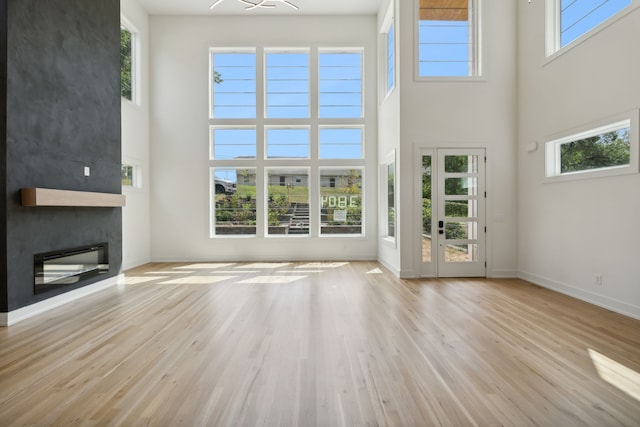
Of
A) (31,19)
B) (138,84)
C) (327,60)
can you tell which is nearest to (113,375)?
(31,19)

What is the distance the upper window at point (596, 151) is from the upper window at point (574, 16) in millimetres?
1358

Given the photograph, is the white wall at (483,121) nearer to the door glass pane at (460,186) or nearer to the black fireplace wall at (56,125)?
the door glass pane at (460,186)

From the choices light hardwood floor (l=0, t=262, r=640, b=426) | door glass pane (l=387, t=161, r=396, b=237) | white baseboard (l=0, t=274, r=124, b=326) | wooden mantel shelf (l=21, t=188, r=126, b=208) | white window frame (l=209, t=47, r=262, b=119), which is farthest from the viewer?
white window frame (l=209, t=47, r=262, b=119)

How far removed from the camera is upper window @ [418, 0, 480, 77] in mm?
5988

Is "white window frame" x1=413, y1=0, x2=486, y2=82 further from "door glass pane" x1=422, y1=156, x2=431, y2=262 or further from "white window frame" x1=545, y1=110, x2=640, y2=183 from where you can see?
"white window frame" x1=545, y1=110, x2=640, y2=183

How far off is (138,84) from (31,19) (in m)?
3.61

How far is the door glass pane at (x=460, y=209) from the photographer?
597 cm

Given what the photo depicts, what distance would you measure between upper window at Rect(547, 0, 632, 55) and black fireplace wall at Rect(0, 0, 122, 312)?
6.90m

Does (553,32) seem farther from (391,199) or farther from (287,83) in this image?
(287,83)

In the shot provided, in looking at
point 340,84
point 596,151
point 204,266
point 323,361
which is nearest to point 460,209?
point 596,151

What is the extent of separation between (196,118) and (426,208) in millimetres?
5575

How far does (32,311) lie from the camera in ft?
12.8

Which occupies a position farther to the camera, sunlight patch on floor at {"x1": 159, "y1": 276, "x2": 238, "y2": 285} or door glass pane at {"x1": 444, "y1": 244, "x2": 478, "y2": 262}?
door glass pane at {"x1": 444, "y1": 244, "x2": 478, "y2": 262}

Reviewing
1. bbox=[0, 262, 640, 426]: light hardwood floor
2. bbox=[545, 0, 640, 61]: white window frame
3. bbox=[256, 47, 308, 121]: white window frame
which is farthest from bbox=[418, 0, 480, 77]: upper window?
bbox=[0, 262, 640, 426]: light hardwood floor
